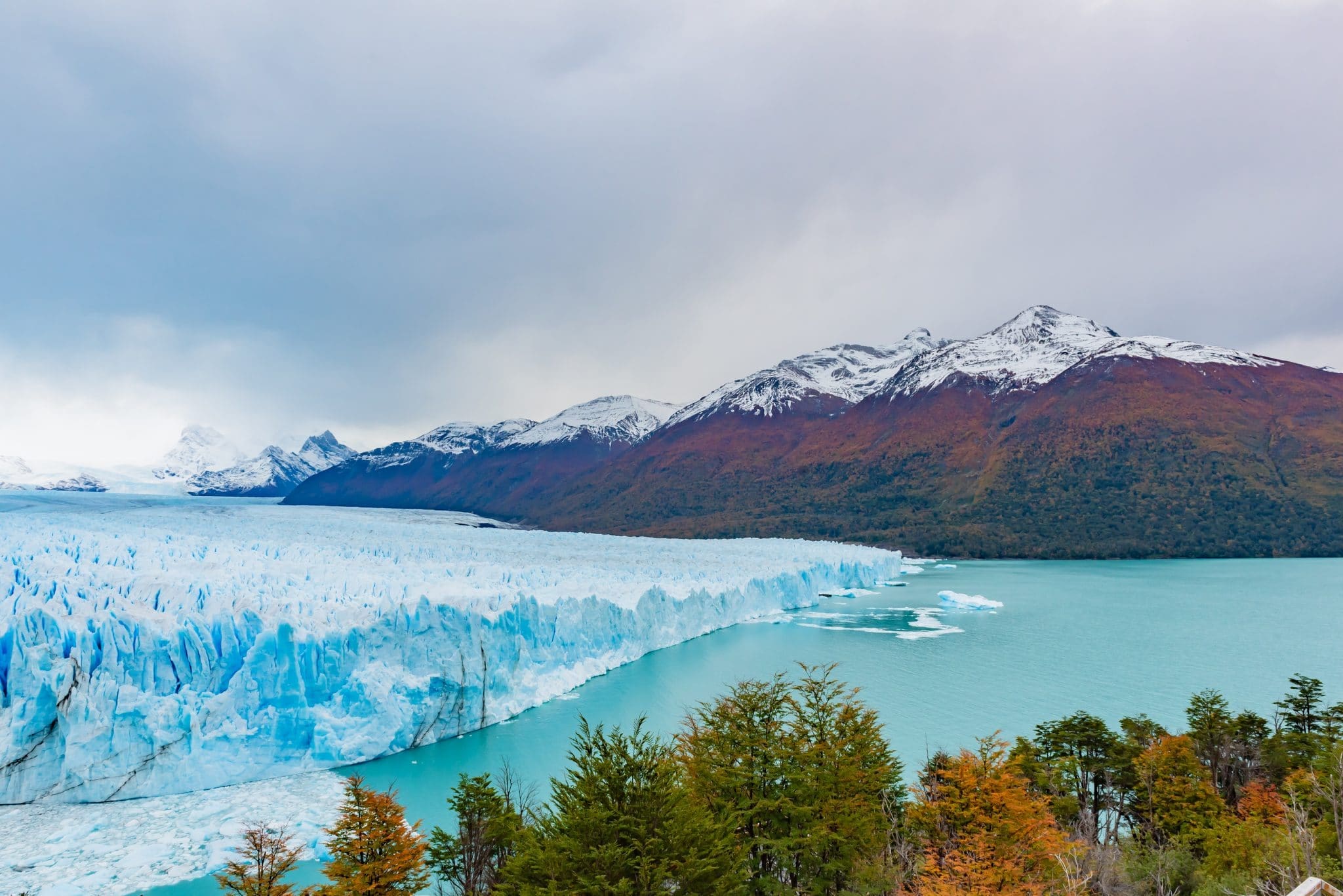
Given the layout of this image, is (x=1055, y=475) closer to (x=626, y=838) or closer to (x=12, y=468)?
(x=626, y=838)

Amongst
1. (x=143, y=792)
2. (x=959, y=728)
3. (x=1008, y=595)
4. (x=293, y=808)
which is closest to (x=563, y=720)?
(x=293, y=808)

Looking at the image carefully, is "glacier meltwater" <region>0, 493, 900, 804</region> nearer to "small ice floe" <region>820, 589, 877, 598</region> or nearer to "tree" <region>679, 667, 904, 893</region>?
"tree" <region>679, 667, 904, 893</region>

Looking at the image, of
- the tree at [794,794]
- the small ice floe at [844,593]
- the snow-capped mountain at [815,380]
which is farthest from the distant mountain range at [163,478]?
the tree at [794,794]

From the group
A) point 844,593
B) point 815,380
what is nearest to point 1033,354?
point 815,380

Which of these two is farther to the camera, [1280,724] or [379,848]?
[1280,724]

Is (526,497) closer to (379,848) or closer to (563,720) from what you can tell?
(563,720)

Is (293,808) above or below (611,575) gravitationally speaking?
below

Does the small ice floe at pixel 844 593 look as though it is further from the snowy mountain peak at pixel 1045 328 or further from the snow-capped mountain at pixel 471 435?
the snow-capped mountain at pixel 471 435
